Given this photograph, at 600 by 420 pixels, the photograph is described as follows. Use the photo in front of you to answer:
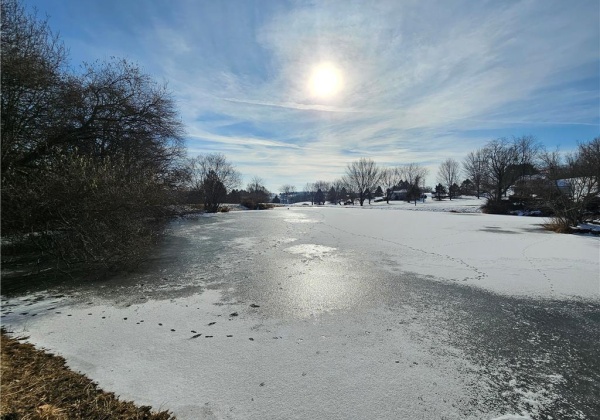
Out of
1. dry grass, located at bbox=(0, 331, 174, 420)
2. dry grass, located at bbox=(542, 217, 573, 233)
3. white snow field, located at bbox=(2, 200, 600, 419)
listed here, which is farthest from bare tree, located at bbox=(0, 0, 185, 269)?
dry grass, located at bbox=(542, 217, 573, 233)

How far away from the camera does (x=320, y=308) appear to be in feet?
17.5

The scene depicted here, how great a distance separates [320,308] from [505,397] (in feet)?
9.43

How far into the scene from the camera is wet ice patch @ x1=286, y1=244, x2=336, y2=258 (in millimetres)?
10031

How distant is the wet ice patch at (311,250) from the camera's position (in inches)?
395

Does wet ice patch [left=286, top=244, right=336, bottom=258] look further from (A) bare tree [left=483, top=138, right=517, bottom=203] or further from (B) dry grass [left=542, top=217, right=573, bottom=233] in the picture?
(A) bare tree [left=483, top=138, right=517, bottom=203]

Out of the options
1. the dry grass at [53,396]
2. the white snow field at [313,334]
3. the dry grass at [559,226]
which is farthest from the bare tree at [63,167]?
the dry grass at [559,226]

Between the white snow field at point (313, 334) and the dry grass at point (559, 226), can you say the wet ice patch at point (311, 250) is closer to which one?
the white snow field at point (313, 334)

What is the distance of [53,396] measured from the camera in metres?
2.84

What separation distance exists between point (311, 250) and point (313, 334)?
6.41 meters

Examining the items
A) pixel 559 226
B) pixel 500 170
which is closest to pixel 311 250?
pixel 559 226

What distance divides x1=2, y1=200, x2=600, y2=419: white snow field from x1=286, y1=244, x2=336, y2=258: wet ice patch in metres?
1.08

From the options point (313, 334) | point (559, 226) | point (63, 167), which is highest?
point (63, 167)

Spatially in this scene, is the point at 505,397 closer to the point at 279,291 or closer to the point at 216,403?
the point at 216,403

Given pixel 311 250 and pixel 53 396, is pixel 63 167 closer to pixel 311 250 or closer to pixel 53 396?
pixel 53 396
